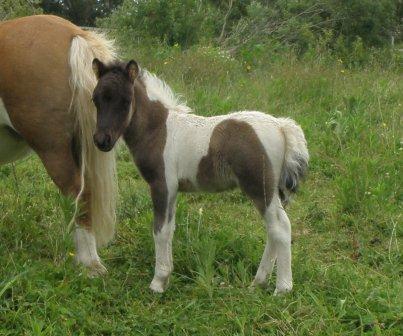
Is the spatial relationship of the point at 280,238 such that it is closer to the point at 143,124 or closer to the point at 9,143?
the point at 143,124

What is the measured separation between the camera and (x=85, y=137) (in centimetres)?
411

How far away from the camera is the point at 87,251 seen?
412 centimetres

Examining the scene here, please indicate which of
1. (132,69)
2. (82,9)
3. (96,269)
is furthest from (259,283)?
(82,9)

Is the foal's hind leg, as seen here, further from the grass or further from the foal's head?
the foal's head

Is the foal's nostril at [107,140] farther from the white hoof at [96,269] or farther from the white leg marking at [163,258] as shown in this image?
the white hoof at [96,269]

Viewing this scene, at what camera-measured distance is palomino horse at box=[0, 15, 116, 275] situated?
4039 mm

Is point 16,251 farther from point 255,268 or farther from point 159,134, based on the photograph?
point 255,268

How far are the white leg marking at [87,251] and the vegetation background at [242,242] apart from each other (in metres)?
0.10

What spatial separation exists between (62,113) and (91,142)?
0.24 m

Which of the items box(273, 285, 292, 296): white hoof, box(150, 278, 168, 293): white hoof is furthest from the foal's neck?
box(273, 285, 292, 296): white hoof

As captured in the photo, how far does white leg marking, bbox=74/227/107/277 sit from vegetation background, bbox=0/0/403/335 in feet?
0.34

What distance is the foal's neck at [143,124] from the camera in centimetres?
386

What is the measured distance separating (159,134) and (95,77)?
58 centimetres

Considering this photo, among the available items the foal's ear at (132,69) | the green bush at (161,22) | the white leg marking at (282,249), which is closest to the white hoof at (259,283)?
the white leg marking at (282,249)
